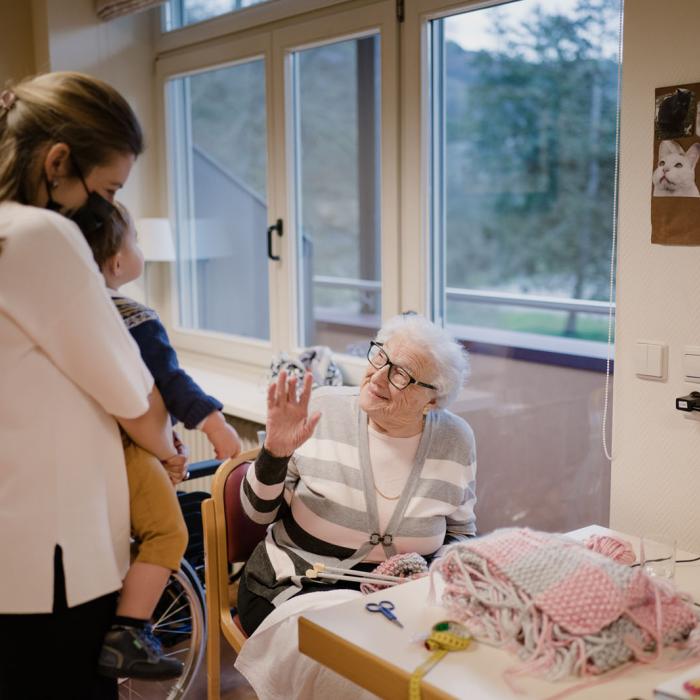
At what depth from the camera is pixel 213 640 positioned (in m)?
2.37

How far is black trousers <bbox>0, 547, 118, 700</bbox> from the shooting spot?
50.3 inches

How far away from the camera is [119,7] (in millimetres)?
4066

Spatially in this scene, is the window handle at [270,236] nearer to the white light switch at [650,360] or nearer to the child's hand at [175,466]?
the white light switch at [650,360]

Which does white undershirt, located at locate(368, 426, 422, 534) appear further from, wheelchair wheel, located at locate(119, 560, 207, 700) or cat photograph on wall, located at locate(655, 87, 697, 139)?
cat photograph on wall, located at locate(655, 87, 697, 139)

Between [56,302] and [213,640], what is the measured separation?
143 centimetres

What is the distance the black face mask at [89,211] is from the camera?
4.11ft

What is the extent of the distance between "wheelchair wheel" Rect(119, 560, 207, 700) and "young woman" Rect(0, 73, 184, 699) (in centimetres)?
82

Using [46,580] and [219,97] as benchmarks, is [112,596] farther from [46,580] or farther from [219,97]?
[219,97]

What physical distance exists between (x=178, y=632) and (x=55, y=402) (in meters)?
1.79

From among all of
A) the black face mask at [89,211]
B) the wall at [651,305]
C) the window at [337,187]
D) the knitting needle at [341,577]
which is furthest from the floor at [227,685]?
the black face mask at [89,211]

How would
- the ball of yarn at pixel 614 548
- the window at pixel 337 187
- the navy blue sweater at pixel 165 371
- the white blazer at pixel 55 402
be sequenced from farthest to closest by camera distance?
the window at pixel 337 187, the ball of yarn at pixel 614 548, the navy blue sweater at pixel 165 371, the white blazer at pixel 55 402

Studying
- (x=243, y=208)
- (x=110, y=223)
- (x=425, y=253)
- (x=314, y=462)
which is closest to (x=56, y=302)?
(x=110, y=223)

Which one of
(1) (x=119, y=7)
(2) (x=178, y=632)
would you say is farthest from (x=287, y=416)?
(1) (x=119, y=7)

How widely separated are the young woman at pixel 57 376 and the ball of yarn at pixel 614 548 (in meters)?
1.00
